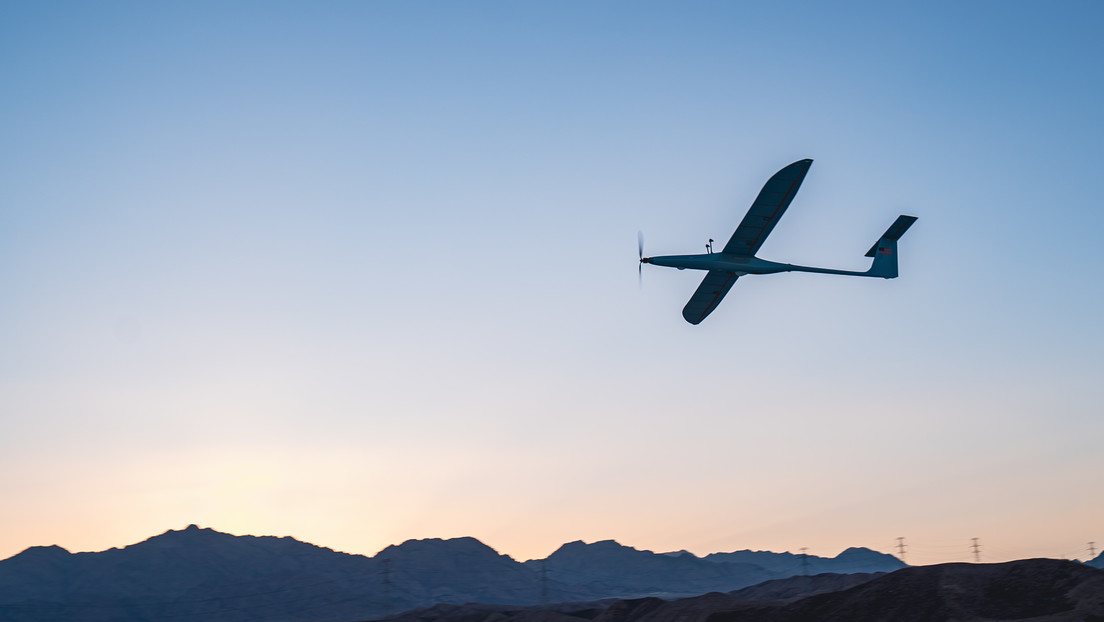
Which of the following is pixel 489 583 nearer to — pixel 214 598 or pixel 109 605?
pixel 214 598

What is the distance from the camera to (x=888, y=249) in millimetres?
48844

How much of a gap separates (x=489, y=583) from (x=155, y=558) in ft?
233

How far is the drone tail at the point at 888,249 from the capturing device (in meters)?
48.2

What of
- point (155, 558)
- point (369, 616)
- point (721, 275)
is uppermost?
point (721, 275)

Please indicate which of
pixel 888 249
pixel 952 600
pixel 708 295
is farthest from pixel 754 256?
pixel 952 600

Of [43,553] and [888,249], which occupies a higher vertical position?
[888,249]

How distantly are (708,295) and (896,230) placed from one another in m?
12.8

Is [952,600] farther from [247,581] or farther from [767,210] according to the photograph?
[247,581]

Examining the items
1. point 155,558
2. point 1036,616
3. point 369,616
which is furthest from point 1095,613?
point 155,558

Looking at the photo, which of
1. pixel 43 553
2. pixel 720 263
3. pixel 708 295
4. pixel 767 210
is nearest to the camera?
pixel 767 210

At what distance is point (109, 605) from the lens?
14925cm

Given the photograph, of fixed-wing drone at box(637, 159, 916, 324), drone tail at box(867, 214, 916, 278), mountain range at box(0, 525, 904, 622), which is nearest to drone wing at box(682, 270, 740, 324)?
fixed-wing drone at box(637, 159, 916, 324)

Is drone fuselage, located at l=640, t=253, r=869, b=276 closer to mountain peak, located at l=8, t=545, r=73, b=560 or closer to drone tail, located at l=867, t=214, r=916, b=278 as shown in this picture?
drone tail, located at l=867, t=214, r=916, b=278

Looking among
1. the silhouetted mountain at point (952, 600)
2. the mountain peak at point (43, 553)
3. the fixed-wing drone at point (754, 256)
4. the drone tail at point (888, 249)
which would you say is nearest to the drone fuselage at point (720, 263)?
the fixed-wing drone at point (754, 256)
